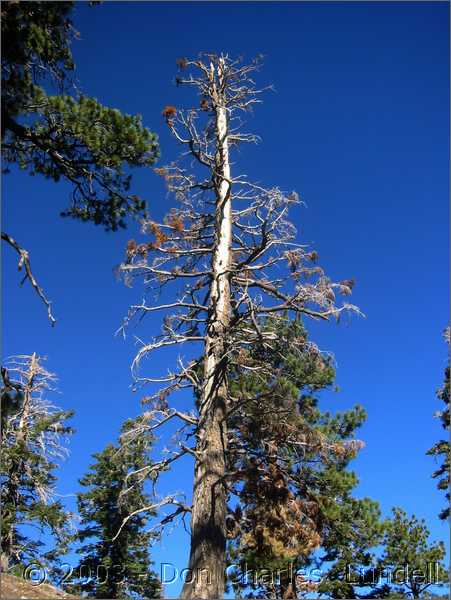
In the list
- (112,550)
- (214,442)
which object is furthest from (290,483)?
(112,550)

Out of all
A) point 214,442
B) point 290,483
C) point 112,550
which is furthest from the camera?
point 112,550

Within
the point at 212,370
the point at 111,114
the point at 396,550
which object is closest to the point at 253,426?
the point at 212,370

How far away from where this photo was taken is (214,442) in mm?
8016

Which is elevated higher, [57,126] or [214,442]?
[57,126]

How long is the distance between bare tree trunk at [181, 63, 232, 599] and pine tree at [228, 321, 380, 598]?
18.5 inches

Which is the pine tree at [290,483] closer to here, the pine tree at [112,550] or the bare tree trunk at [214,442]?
the bare tree trunk at [214,442]

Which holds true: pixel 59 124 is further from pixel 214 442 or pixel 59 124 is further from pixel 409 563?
pixel 409 563

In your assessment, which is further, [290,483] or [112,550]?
[112,550]

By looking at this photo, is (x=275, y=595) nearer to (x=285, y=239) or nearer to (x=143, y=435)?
(x=143, y=435)

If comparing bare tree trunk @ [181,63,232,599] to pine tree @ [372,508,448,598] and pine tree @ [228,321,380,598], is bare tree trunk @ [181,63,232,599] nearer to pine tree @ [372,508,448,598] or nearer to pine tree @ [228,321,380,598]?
pine tree @ [228,321,380,598]

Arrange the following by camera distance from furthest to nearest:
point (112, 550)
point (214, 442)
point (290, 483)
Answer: point (112, 550) < point (290, 483) < point (214, 442)

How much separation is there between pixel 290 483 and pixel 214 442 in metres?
6.67

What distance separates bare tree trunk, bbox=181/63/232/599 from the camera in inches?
277

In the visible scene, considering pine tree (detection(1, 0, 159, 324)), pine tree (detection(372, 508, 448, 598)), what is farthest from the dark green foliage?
pine tree (detection(372, 508, 448, 598))
